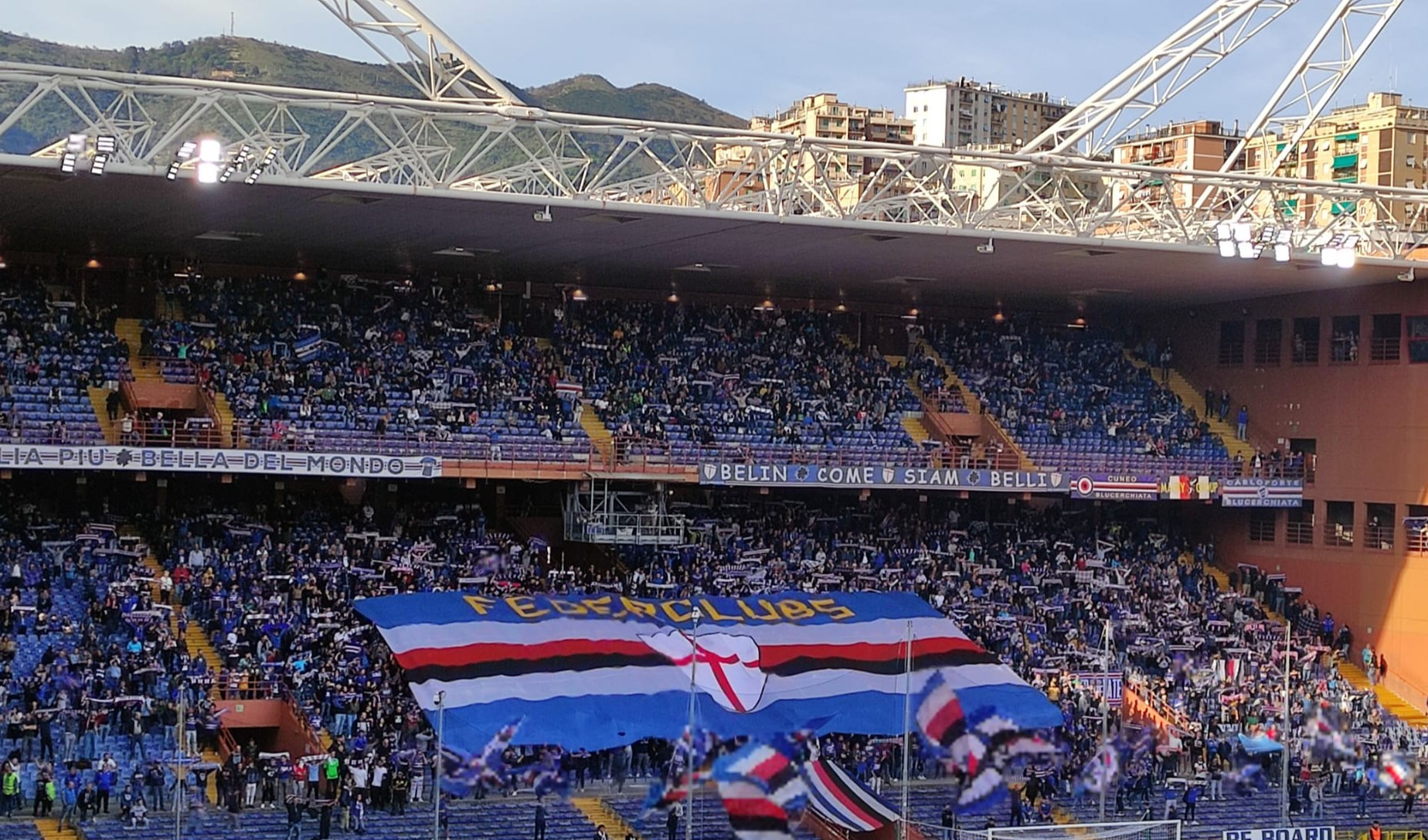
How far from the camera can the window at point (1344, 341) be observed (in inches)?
1741

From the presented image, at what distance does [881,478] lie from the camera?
133 ft

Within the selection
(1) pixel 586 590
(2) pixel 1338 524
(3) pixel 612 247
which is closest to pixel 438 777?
(1) pixel 586 590

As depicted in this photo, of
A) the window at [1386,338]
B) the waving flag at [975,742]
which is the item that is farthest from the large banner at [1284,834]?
the window at [1386,338]

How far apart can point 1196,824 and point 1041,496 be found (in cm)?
1272

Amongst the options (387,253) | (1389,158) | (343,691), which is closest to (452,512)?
(387,253)

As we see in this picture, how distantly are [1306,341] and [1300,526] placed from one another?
4.26 metres

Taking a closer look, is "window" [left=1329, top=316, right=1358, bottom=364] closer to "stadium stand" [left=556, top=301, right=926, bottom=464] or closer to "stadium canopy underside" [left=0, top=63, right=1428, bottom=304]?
"stadium canopy underside" [left=0, top=63, right=1428, bottom=304]

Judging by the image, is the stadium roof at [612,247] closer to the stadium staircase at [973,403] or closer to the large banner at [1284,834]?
the stadium staircase at [973,403]

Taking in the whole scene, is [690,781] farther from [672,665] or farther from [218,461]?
[218,461]

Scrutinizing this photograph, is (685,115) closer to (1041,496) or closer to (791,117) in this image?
(791,117)

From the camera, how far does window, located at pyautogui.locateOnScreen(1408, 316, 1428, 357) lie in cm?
4259

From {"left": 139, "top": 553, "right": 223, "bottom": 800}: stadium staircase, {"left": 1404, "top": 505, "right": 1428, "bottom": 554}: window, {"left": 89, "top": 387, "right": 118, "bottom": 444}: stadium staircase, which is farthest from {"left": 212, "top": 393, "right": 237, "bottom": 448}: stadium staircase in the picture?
{"left": 1404, "top": 505, "right": 1428, "bottom": 554}: window

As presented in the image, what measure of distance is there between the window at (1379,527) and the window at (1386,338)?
323cm

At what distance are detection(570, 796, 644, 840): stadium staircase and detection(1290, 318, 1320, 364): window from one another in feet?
72.6
